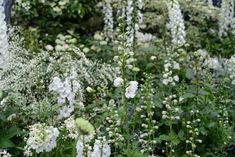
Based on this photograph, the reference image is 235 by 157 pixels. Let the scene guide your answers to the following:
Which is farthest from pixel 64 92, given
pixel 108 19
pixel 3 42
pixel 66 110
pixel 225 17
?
pixel 225 17

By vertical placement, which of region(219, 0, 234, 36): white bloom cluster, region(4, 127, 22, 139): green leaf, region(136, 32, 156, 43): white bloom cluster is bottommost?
region(4, 127, 22, 139): green leaf

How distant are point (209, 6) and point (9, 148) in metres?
5.64

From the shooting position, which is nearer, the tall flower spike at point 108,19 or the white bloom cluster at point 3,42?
the white bloom cluster at point 3,42

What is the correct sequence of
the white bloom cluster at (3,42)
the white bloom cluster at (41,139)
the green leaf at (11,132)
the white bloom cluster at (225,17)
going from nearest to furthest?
1. the white bloom cluster at (41,139)
2. the green leaf at (11,132)
3. the white bloom cluster at (3,42)
4. the white bloom cluster at (225,17)

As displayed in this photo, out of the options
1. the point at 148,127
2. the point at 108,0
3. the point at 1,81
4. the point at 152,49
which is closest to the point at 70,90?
the point at 148,127

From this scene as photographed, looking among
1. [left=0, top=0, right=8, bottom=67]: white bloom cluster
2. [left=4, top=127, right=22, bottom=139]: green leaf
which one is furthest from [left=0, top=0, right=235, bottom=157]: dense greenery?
[left=0, top=0, right=8, bottom=67]: white bloom cluster

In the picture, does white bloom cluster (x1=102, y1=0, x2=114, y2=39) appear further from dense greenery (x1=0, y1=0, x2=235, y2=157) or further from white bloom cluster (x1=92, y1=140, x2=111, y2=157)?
white bloom cluster (x1=92, y1=140, x2=111, y2=157)

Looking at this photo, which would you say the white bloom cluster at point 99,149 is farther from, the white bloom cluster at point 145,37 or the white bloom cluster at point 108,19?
the white bloom cluster at point 108,19

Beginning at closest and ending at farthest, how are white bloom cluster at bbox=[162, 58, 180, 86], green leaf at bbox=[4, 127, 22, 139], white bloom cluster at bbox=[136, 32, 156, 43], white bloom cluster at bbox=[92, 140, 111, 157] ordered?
white bloom cluster at bbox=[92, 140, 111, 157] → green leaf at bbox=[4, 127, 22, 139] → white bloom cluster at bbox=[162, 58, 180, 86] → white bloom cluster at bbox=[136, 32, 156, 43]

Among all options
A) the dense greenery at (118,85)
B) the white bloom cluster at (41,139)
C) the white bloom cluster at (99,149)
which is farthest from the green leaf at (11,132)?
the white bloom cluster at (99,149)

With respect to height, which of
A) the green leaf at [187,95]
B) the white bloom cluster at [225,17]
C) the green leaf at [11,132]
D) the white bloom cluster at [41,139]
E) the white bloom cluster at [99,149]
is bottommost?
the green leaf at [11,132]

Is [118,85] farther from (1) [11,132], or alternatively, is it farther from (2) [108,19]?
(2) [108,19]

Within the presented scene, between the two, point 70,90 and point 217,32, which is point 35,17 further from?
point 70,90

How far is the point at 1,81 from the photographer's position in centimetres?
511
